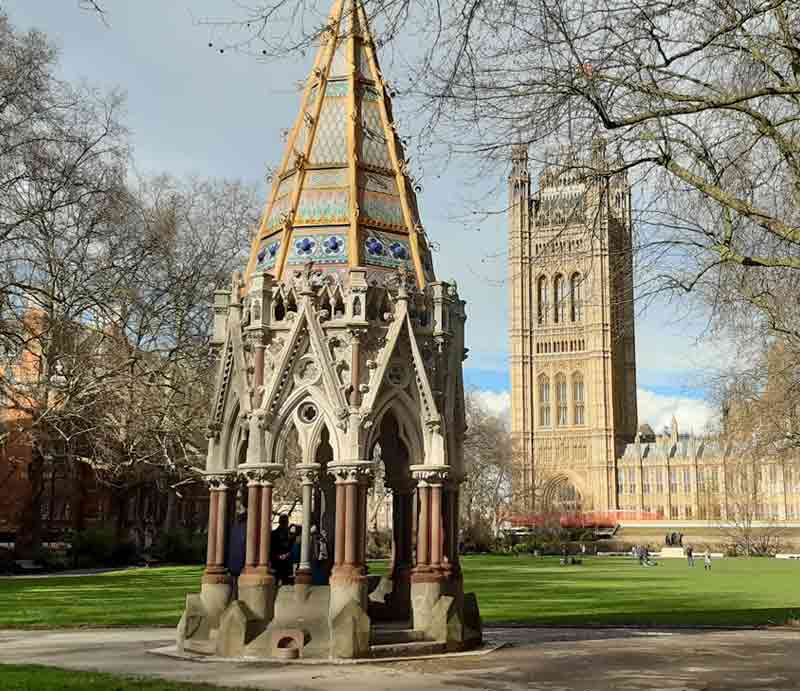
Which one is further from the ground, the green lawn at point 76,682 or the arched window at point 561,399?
the arched window at point 561,399

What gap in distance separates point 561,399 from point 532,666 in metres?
128

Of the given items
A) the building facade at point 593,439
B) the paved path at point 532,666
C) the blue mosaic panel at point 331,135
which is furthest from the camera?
the building facade at point 593,439

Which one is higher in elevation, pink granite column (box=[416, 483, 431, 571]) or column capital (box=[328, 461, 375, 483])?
column capital (box=[328, 461, 375, 483])

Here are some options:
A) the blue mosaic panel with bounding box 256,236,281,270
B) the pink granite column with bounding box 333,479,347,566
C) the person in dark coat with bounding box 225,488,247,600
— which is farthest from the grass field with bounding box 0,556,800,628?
the blue mosaic panel with bounding box 256,236,281,270

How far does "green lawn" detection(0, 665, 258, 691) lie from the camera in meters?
9.33

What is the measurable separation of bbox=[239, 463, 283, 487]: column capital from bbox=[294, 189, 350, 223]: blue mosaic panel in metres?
3.46

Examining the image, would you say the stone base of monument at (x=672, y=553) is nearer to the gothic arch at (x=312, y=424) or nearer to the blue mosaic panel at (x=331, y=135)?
the blue mosaic panel at (x=331, y=135)

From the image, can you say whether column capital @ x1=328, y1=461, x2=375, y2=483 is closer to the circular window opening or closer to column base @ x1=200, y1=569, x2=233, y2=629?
the circular window opening

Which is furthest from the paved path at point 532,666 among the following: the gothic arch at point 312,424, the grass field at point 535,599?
the grass field at point 535,599

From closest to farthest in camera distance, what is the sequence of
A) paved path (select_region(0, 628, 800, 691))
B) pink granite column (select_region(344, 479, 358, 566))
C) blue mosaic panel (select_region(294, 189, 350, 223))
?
paved path (select_region(0, 628, 800, 691))
pink granite column (select_region(344, 479, 358, 566))
blue mosaic panel (select_region(294, 189, 350, 223))

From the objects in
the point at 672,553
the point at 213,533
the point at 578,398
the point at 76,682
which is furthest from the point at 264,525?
the point at 578,398

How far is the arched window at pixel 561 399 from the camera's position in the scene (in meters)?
138

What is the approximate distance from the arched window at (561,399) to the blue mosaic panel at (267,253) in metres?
Answer: 125

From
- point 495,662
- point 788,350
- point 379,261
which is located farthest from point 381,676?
point 788,350
